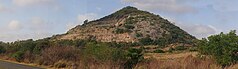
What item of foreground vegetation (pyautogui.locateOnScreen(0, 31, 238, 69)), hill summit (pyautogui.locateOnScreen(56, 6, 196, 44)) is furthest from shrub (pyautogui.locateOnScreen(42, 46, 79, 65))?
hill summit (pyautogui.locateOnScreen(56, 6, 196, 44))

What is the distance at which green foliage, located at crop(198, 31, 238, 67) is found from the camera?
2477 centimetres

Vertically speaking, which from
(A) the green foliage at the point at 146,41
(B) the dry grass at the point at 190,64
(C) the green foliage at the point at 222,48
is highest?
(A) the green foliage at the point at 146,41

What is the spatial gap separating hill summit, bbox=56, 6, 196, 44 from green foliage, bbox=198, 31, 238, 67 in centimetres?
10271

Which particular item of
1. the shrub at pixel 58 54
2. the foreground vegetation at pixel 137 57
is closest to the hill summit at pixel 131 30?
the shrub at pixel 58 54

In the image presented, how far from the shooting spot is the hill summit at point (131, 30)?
138750 mm

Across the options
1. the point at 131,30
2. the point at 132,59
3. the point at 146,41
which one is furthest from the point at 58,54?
the point at 131,30

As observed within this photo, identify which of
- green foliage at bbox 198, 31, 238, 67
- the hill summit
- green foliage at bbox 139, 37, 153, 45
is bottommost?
green foliage at bbox 198, 31, 238, 67

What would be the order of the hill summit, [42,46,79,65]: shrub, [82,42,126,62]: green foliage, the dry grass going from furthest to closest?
the hill summit, [42,46,79,65]: shrub, [82,42,126,62]: green foliage, the dry grass

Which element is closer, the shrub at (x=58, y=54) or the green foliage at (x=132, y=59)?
the green foliage at (x=132, y=59)

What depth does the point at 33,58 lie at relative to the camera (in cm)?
5256

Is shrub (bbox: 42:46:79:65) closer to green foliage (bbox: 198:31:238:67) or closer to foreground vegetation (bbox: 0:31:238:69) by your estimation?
foreground vegetation (bbox: 0:31:238:69)

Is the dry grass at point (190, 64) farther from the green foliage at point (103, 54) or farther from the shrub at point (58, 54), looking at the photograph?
the shrub at point (58, 54)

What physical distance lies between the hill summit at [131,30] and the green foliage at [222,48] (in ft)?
→ 337

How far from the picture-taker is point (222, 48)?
2577cm
